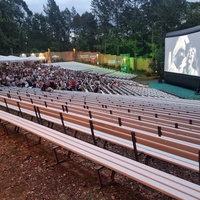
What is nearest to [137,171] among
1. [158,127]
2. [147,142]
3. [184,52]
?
[147,142]

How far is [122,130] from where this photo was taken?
10.7 ft

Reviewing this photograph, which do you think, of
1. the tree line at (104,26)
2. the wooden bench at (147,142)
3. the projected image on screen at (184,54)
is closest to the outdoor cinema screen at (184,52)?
the projected image on screen at (184,54)

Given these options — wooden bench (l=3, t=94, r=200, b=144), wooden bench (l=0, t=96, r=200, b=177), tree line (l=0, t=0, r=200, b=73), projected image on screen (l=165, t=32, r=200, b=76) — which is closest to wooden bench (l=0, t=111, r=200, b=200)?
wooden bench (l=0, t=96, r=200, b=177)

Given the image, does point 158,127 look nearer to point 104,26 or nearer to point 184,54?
point 184,54

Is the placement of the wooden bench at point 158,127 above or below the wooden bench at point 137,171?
above

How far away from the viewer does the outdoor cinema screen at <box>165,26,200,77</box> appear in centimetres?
2170

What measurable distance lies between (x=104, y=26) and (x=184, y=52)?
44.1 meters

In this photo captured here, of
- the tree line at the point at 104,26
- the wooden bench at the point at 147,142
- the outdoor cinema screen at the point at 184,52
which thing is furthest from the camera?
the tree line at the point at 104,26

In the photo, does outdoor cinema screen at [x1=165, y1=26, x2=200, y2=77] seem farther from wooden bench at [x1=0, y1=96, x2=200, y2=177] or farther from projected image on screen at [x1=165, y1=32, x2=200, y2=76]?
wooden bench at [x1=0, y1=96, x2=200, y2=177]

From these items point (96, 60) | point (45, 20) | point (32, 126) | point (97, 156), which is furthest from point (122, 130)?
point (45, 20)

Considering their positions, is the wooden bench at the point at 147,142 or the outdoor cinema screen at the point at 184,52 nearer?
the wooden bench at the point at 147,142

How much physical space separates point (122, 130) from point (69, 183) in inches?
42.2

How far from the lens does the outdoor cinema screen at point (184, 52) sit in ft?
71.2

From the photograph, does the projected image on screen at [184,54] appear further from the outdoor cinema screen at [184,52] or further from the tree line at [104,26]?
the tree line at [104,26]
